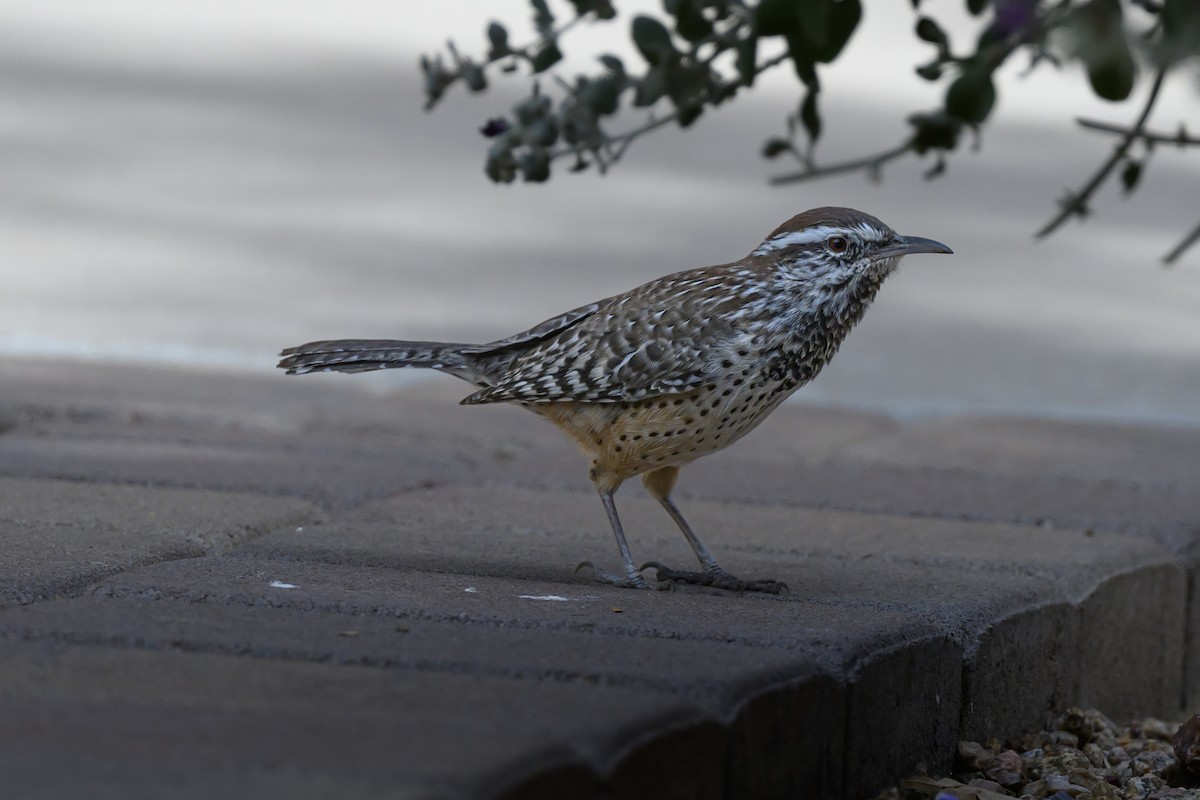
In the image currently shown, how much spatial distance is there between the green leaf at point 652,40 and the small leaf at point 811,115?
0.81ft

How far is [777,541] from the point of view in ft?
13.2

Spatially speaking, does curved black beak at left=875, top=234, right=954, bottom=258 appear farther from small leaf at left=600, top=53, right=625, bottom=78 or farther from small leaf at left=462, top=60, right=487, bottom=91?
small leaf at left=462, top=60, right=487, bottom=91

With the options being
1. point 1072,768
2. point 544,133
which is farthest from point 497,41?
point 1072,768

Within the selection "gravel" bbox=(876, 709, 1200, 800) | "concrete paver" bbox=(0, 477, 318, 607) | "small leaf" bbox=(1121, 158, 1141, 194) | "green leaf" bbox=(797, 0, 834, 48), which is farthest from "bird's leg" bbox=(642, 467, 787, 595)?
"green leaf" bbox=(797, 0, 834, 48)

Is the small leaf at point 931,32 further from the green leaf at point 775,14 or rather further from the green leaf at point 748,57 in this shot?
the green leaf at point 775,14

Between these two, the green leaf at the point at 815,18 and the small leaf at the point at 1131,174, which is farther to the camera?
the small leaf at the point at 1131,174

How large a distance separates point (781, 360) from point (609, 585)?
1.86 ft

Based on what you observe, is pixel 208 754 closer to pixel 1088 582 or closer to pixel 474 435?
pixel 1088 582

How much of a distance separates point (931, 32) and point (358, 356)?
1648 mm

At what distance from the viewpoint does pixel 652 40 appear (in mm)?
3025

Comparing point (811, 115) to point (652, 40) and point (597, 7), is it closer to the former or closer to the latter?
point (652, 40)

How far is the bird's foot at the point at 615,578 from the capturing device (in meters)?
3.43

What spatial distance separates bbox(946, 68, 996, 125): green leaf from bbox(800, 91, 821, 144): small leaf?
1.83 feet

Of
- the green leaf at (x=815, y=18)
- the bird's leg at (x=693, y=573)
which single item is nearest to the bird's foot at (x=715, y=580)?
the bird's leg at (x=693, y=573)
